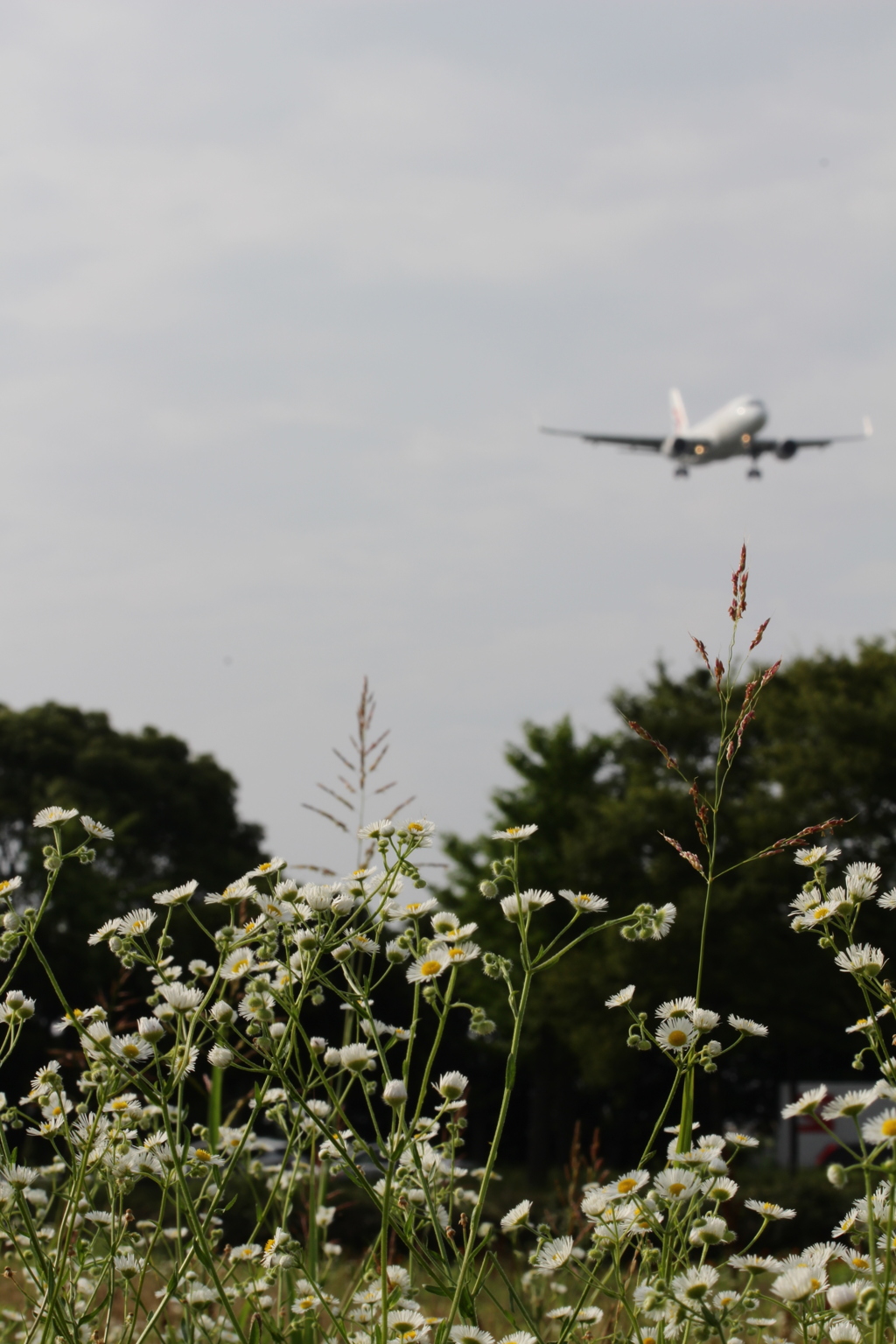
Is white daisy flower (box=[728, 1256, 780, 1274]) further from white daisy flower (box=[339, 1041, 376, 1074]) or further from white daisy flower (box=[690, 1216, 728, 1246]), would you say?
white daisy flower (box=[339, 1041, 376, 1074])

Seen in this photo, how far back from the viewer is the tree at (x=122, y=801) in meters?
27.0

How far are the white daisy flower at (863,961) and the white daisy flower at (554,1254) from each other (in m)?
→ 0.65

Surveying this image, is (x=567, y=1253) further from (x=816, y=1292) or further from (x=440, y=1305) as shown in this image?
(x=440, y=1305)

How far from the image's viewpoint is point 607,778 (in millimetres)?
30828

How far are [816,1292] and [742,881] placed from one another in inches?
934

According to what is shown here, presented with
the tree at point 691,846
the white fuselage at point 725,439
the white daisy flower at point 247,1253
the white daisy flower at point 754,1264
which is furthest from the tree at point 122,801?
the white daisy flower at point 754,1264

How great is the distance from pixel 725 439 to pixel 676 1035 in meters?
36.6

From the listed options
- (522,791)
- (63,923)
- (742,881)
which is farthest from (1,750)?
(742,881)

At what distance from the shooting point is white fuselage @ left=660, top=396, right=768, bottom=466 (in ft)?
120

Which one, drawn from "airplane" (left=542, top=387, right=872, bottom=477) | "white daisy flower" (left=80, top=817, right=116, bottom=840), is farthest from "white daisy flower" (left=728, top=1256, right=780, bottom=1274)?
"airplane" (left=542, top=387, right=872, bottom=477)

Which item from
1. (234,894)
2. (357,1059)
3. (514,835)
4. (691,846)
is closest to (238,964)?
(234,894)

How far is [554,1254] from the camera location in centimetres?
205

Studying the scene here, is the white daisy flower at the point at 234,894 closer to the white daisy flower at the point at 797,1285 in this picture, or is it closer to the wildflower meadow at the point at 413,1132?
the wildflower meadow at the point at 413,1132

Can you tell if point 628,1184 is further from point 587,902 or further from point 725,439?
point 725,439
